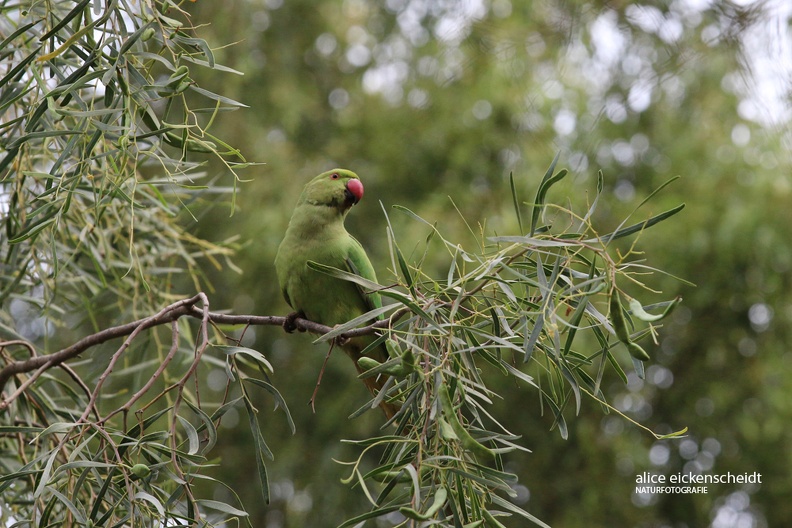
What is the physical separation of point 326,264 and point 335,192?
27 centimetres

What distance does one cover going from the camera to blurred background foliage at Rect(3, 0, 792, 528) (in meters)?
3.92

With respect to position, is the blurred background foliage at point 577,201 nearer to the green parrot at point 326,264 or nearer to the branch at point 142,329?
the green parrot at point 326,264

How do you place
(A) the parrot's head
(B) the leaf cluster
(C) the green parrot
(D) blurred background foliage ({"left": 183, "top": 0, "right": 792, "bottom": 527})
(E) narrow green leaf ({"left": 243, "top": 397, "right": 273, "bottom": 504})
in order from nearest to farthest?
(B) the leaf cluster
(E) narrow green leaf ({"left": 243, "top": 397, "right": 273, "bottom": 504})
(C) the green parrot
(A) the parrot's head
(D) blurred background foliage ({"left": 183, "top": 0, "right": 792, "bottom": 527})

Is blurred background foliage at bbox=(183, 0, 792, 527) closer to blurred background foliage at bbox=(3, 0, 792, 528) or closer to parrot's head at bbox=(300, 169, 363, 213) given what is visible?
blurred background foliage at bbox=(3, 0, 792, 528)

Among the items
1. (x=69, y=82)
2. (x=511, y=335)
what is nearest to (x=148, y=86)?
(x=69, y=82)

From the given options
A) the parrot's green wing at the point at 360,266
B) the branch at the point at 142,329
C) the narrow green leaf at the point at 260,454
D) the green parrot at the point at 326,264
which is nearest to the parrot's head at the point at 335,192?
the green parrot at the point at 326,264

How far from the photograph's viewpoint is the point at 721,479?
4.05 metres

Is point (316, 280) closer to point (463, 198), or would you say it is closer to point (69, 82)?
point (69, 82)

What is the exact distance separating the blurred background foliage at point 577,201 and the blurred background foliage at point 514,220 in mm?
12

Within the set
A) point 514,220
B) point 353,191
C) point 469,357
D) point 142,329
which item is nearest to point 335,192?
point 353,191

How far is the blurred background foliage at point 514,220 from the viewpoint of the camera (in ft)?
12.9

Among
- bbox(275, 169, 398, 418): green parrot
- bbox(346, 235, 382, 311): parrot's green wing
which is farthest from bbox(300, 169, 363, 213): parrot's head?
bbox(346, 235, 382, 311): parrot's green wing

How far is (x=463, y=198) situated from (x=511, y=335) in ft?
11.2

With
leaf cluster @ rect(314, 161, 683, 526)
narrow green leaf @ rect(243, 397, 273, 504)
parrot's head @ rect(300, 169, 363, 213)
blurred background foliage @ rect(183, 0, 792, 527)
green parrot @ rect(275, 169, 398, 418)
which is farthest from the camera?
blurred background foliage @ rect(183, 0, 792, 527)
